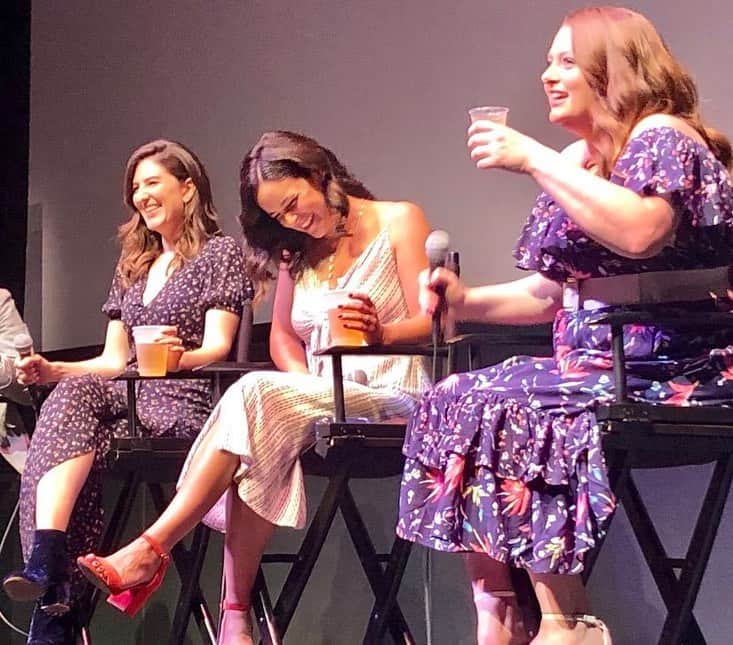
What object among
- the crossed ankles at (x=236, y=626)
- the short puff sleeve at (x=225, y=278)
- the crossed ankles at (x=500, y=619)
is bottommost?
the crossed ankles at (x=236, y=626)

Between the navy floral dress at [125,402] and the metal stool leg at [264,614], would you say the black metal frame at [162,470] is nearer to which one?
the navy floral dress at [125,402]

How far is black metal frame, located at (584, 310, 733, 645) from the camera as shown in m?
1.74

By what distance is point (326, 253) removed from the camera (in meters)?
2.74

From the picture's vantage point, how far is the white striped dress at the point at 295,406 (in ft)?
7.29

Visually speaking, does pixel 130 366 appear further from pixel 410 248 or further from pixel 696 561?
pixel 696 561

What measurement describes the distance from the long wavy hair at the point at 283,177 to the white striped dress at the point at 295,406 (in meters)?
0.15

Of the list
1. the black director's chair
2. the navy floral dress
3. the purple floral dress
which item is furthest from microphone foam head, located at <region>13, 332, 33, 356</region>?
the purple floral dress

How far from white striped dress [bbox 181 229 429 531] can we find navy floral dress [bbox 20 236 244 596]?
1.07ft

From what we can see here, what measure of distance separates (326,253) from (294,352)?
240 millimetres

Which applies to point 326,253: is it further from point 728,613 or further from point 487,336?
point 728,613

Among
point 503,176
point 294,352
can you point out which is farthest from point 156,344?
point 503,176

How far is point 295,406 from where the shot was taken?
2307mm

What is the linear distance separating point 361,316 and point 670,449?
0.64m

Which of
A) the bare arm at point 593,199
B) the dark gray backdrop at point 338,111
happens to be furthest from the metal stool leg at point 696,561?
the bare arm at point 593,199
